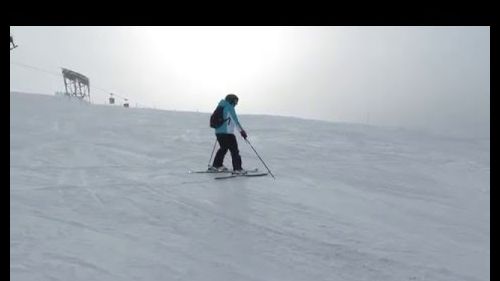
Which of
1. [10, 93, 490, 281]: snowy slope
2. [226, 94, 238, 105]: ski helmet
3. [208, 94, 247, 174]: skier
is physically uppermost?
[226, 94, 238, 105]: ski helmet

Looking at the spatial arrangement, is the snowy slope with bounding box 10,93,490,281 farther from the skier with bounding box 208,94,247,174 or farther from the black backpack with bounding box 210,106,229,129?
the black backpack with bounding box 210,106,229,129

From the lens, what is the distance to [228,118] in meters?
10.6

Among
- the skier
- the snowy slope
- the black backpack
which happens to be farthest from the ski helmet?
the snowy slope

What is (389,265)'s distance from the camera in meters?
5.44

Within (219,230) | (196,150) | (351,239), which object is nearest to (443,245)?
(351,239)

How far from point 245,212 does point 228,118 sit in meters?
3.54

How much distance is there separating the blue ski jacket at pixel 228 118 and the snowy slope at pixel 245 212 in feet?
3.58

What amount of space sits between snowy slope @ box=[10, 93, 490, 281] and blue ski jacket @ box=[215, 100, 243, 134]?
109 cm

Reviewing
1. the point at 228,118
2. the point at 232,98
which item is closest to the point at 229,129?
the point at 228,118

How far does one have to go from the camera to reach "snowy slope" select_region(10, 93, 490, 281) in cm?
524

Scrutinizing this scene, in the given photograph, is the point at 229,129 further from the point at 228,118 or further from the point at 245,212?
the point at 245,212
